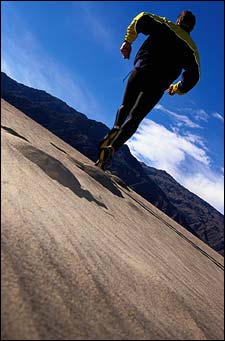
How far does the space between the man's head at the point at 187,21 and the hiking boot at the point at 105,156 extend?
57.0 inches

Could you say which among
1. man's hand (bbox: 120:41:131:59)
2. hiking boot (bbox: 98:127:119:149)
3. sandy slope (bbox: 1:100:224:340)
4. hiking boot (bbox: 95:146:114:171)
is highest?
man's hand (bbox: 120:41:131:59)

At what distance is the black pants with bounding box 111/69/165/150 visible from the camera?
3.81 m

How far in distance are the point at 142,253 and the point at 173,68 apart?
2.36 metres

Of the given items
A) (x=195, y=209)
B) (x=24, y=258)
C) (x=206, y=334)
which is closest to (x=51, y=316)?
(x=24, y=258)

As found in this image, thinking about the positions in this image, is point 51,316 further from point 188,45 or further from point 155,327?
point 188,45

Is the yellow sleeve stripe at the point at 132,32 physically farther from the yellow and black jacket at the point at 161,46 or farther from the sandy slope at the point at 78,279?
the sandy slope at the point at 78,279

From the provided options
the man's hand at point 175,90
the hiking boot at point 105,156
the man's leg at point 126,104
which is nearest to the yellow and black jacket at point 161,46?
the man's leg at point 126,104

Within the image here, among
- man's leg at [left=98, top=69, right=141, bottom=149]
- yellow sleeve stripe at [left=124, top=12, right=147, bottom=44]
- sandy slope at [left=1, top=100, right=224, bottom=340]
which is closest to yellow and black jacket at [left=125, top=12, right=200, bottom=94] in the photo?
yellow sleeve stripe at [left=124, top=12, right=147, bottom=44]

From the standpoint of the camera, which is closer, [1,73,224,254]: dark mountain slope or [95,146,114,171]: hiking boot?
[95,146,114,171]: hiking boot

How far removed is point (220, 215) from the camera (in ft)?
558

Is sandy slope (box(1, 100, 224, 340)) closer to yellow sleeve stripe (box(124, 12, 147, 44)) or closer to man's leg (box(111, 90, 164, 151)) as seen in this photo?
man's leg (box(111, 90, 164, 151))

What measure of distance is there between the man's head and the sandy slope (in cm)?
→ 251

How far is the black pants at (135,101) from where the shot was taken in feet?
12.5

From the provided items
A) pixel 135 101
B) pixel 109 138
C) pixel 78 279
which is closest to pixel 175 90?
pixel 135 101
